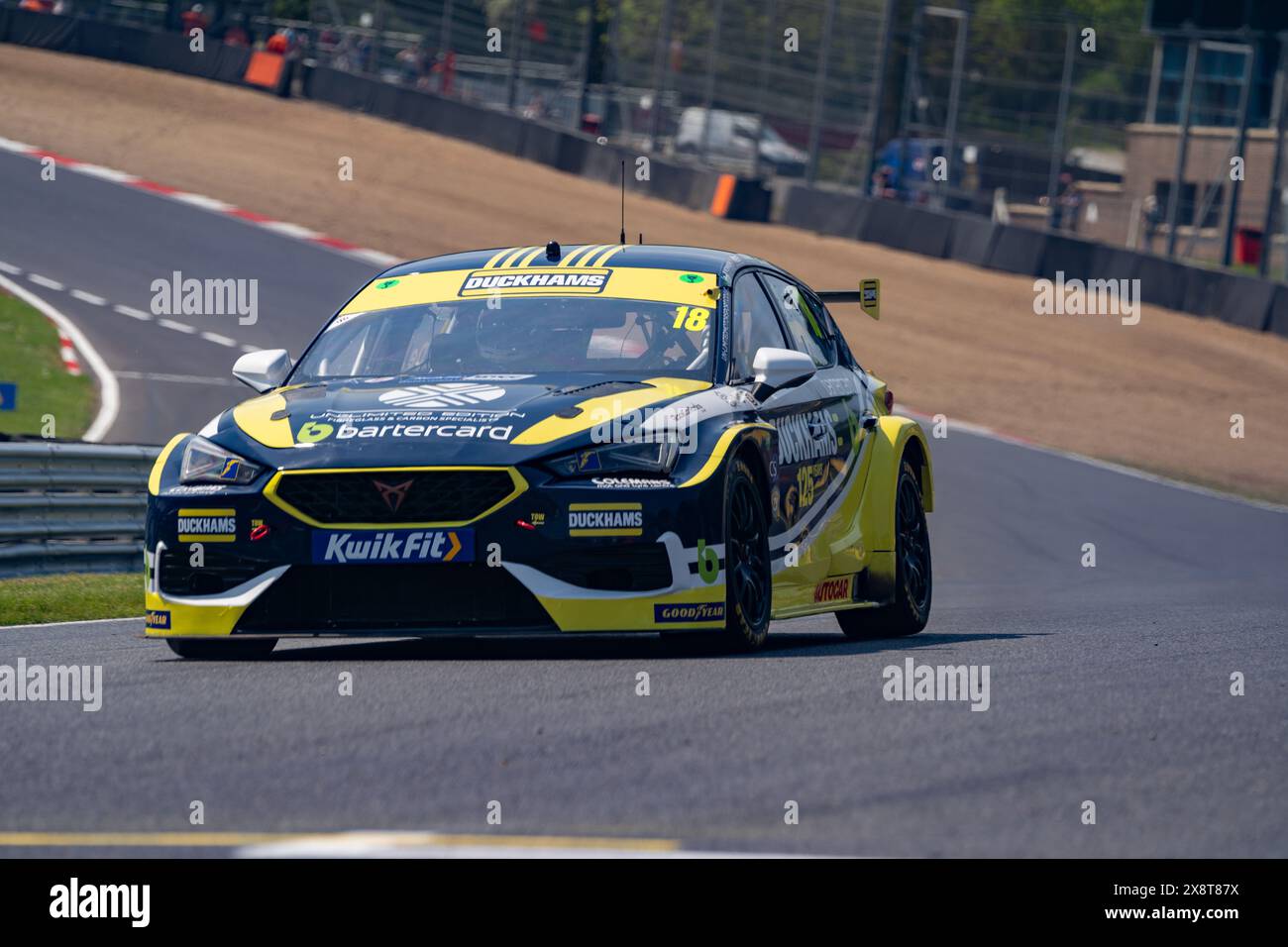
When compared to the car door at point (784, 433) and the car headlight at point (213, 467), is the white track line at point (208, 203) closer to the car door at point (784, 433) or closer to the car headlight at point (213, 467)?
the car door at point (784, 433)

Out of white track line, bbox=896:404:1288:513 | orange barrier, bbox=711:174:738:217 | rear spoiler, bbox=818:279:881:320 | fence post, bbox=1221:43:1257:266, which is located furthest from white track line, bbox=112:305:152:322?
fence post, bbox=1221:43:1257:266

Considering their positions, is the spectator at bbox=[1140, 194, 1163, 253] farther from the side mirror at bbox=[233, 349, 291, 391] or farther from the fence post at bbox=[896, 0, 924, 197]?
the side mirror at bbox=[233, 349, 291, 391]

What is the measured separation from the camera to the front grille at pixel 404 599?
7.29 metres

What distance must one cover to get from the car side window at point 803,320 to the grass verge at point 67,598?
407cm

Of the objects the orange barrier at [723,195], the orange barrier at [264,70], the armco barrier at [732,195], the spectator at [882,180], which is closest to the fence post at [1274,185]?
the armco barrier at [732,195]

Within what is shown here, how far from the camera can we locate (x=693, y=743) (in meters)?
5.59

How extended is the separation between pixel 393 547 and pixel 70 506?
A: 5715 millimetres

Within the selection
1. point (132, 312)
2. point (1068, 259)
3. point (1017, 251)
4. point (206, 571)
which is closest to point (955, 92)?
point (1017, 251)

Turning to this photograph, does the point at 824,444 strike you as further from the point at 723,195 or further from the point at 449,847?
the point at 723,195

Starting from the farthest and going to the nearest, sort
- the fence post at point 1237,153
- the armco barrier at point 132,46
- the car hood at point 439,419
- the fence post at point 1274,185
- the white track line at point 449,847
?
the armco barrier at point 132,46 → the fence post at point 1237,153 → the fence post at point 1274,185 → the car hood at point 439,419 → the white track line at point 449,847

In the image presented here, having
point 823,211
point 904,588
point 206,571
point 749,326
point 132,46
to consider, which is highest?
point 749,326

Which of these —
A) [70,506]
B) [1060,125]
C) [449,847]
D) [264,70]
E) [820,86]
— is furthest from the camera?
[264,70]

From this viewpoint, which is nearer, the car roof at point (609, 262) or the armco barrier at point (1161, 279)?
the car roof at point (609, 262)
